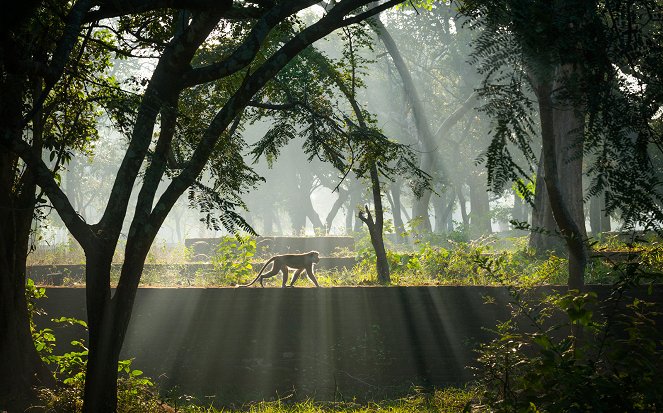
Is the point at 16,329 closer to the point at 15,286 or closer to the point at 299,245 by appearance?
the point at 15,286

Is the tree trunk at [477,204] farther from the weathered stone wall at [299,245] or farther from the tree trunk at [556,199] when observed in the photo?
the tree trunk at [556,199]

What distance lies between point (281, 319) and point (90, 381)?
14.3 feet

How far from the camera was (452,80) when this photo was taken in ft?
164

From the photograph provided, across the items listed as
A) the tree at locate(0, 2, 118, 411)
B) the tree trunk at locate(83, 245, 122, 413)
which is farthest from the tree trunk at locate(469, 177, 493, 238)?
the tree trunk at locate(83, 245, 122, 413)

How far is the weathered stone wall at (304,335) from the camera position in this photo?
32.6 feet

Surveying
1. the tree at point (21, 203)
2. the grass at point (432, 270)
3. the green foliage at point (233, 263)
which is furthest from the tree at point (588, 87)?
the green foliage at point (233, 263)

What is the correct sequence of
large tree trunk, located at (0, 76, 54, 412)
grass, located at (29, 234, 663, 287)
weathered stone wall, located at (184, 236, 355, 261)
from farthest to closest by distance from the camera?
weathered stone wall, located at (184, 236, 355, 261), grass, located at (29, 234, 663, 287), large tree trunk, located at (0, 76, 54, 412)

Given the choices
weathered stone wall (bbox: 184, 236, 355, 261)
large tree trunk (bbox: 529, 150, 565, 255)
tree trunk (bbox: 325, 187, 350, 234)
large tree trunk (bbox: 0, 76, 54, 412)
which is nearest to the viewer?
large tree trunk (bbox: 0, 76, 54, 412)

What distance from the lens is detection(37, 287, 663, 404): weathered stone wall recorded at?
392 inches

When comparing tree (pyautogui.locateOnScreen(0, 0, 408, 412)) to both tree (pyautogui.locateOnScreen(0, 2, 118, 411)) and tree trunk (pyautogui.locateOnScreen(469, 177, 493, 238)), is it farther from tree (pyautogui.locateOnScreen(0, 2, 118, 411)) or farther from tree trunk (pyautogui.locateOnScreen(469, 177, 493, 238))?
tree trunk (pyautogui.locateOnScreen(469, 177, 493, 238))

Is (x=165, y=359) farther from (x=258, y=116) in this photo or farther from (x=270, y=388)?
(x=258, y=116)

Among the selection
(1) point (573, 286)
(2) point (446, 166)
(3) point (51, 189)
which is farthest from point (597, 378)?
(2) point (446, 166)

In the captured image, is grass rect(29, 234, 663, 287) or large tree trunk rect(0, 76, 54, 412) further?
grass rect(29, 234, 663, 287)

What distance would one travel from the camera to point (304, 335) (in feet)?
34.0
